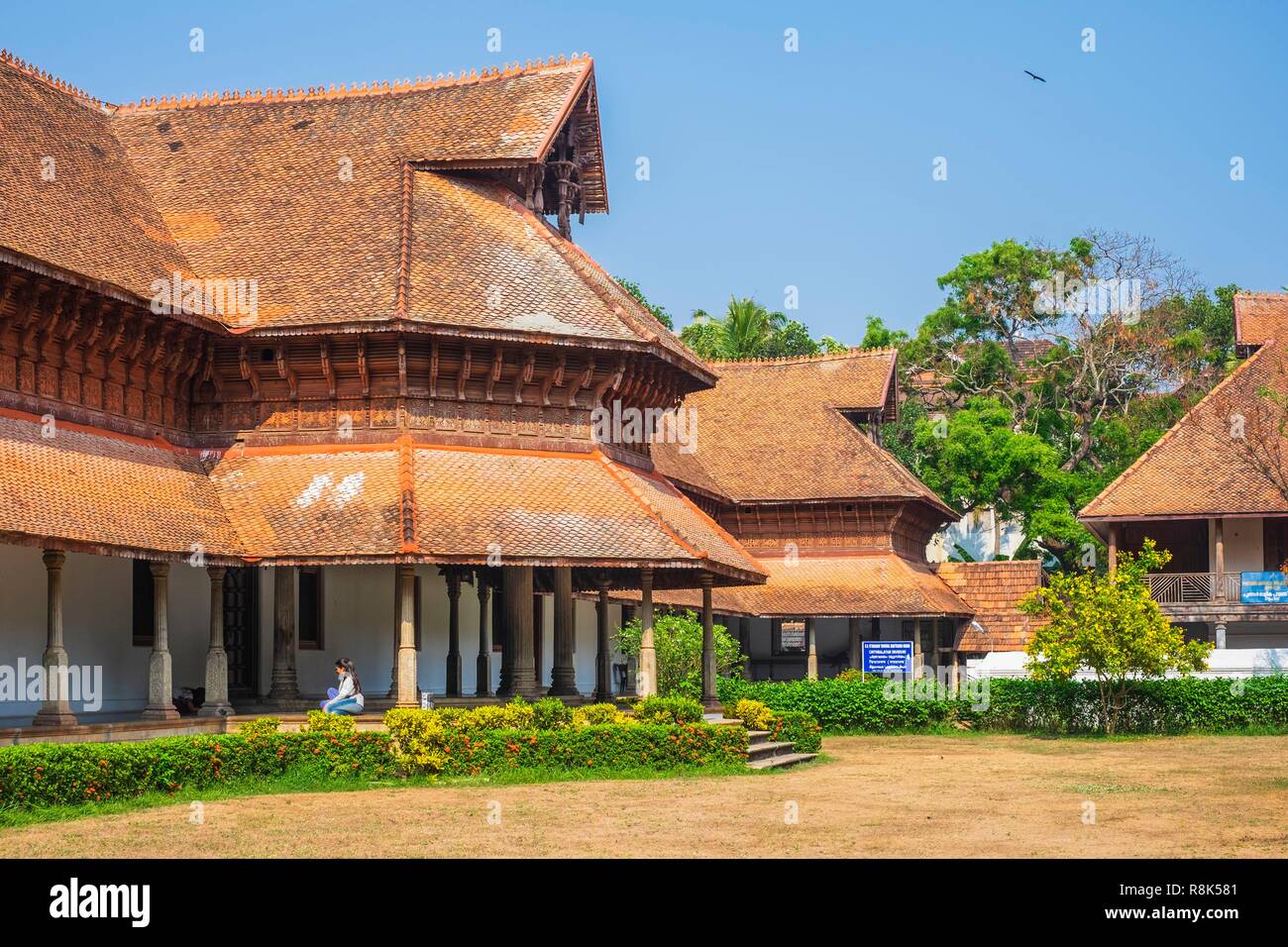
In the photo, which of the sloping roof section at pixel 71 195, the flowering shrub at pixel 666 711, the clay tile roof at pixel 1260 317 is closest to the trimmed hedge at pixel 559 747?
the flowering shrub at pixel 666 711

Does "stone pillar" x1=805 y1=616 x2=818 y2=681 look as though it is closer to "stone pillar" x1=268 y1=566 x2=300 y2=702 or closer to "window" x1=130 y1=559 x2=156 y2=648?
"stone pillar" x1=268 y1=566 x2=300 y2=702

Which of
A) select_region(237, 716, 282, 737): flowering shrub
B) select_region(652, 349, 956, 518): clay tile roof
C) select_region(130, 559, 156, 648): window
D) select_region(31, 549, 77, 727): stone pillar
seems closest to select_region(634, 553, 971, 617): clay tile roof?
select_region(652, 349, 956, 518): clay tile roof

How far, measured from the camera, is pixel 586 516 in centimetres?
2580

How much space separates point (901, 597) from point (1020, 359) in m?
30.1

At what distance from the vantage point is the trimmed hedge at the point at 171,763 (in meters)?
17.8

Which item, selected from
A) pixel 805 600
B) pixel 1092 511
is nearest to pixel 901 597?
pixel 805 600

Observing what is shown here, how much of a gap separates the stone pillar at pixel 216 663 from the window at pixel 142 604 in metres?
0.92

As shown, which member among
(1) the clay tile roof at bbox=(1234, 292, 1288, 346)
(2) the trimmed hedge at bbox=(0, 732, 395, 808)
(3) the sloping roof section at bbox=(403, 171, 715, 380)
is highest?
(1) the clay tile roof at bbox=(1234, 292, 1288, 346)

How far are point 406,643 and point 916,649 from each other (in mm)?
22851

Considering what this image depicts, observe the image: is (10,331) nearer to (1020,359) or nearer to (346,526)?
(346,526)

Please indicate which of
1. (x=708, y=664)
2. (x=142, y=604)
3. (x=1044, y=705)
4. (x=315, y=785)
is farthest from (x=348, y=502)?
(x=1044, y=705)

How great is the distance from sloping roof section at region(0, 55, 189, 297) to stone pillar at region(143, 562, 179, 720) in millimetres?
3926

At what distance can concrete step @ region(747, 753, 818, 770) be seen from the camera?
25.3 m

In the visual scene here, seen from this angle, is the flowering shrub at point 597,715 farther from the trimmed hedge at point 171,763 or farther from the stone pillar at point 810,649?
the stone pillar at point 810,649
